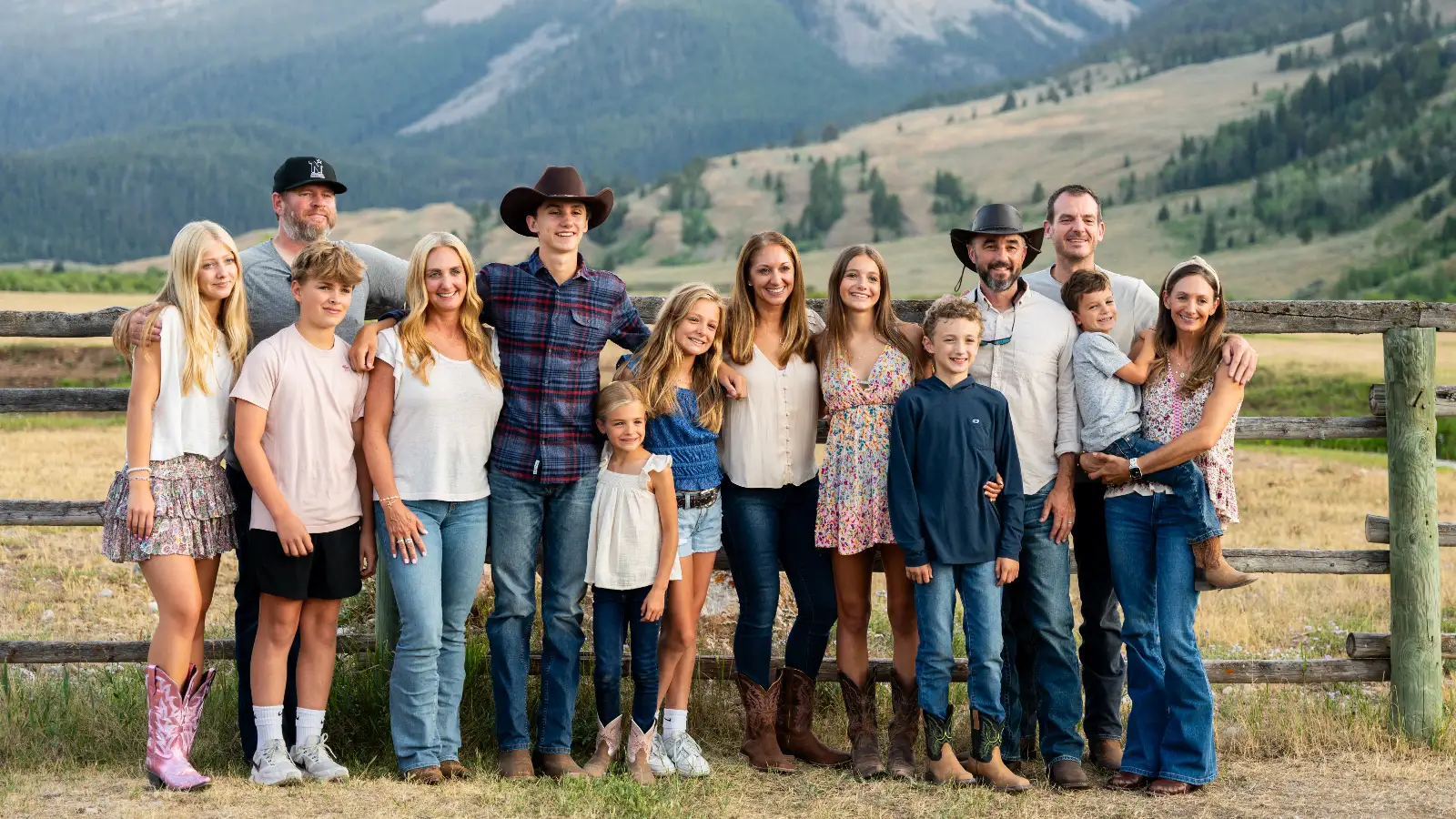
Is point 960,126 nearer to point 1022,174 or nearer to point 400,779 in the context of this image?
point 1022,174

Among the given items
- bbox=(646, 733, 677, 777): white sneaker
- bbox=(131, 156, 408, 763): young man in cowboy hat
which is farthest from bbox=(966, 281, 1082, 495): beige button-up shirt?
bbox=(131, 156, 408, 763): young man in cowboy hat

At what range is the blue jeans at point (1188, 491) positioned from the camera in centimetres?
495

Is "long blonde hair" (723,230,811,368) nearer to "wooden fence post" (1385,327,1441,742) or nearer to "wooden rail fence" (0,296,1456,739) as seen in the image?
"wooden rail fence" (0,296,1456,739)

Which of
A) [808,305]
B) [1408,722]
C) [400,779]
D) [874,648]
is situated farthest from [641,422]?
[1408,722]

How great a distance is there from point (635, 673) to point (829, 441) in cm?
117

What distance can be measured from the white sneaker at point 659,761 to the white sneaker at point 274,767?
1.30 metres

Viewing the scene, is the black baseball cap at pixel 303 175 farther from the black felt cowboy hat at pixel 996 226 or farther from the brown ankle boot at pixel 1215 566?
the brown ankle boot at pixel 1215 566

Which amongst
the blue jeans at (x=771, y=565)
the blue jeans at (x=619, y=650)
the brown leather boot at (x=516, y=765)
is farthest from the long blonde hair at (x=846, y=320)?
the brown leather boot at (x=516, y=765)

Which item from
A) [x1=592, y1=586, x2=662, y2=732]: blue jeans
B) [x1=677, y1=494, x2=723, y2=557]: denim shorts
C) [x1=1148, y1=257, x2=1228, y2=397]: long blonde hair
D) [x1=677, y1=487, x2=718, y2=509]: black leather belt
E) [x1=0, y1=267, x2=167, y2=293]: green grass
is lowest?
[x1=592, y1=586, x2=662, y2=732]: blue jeans

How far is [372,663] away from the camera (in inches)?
229

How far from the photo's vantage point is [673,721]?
16.9ft

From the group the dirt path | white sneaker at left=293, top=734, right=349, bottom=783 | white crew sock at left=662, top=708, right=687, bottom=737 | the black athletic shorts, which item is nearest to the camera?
the dirt path

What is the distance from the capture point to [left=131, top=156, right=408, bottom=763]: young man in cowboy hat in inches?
197

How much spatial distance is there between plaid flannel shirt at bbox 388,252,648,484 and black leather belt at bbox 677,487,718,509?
1.18 feet
